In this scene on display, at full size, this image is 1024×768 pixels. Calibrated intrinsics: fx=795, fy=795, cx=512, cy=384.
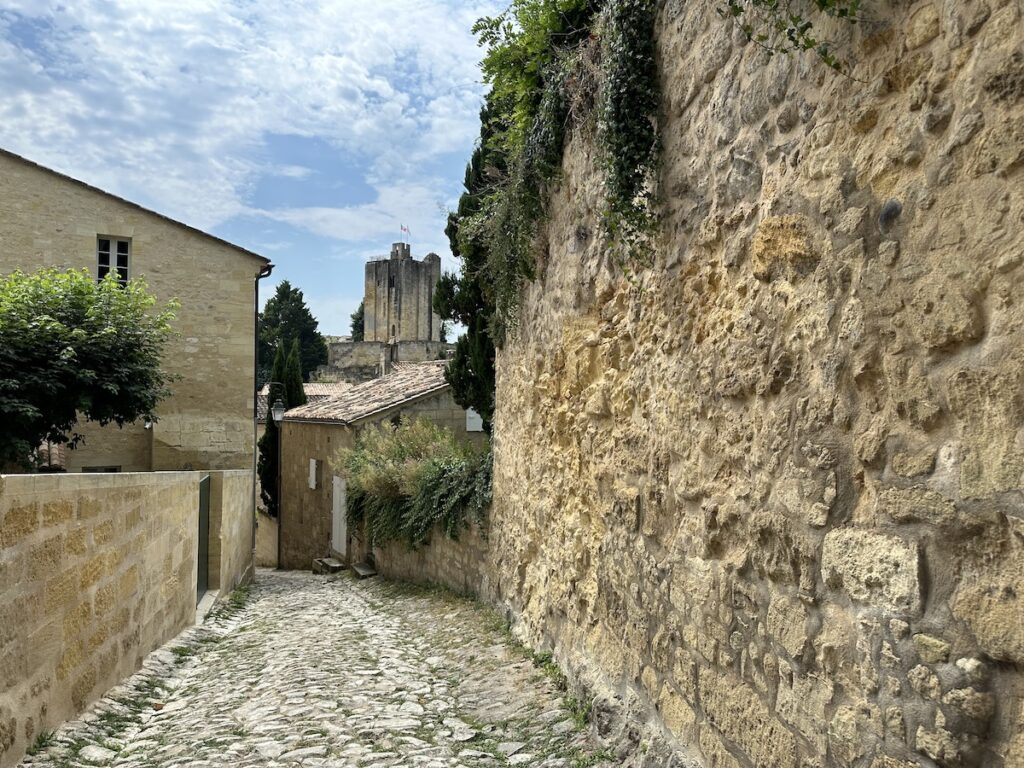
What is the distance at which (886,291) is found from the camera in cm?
214

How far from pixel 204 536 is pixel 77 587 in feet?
18.3

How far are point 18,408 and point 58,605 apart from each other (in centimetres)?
779

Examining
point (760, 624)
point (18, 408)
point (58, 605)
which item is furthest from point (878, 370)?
point (18, 408)

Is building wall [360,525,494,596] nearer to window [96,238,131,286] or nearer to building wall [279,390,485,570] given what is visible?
building wall [279,390,485,570]

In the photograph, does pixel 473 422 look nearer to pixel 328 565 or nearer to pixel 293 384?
pixel 328 565

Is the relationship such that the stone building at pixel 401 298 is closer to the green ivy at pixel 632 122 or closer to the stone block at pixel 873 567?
the green ivy at pixel 632 122

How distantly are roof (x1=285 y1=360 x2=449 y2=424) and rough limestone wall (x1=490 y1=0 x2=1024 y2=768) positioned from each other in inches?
499

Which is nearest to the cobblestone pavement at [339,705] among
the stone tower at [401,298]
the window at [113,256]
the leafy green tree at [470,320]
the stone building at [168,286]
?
the leafy green tree at [470,320]

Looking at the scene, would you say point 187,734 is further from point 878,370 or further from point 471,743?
point 878,370

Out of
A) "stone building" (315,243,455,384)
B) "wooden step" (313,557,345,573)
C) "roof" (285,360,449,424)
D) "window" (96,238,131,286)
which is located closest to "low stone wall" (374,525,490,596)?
"wooden step" (313,557,345,573)

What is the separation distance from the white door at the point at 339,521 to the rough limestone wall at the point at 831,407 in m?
12.5

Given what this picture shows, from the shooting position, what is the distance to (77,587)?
15.2 feet

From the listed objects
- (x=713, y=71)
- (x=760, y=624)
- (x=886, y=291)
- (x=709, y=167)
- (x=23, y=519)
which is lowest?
(x=760, y=624)

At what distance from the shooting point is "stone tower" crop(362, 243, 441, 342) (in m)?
51.8
